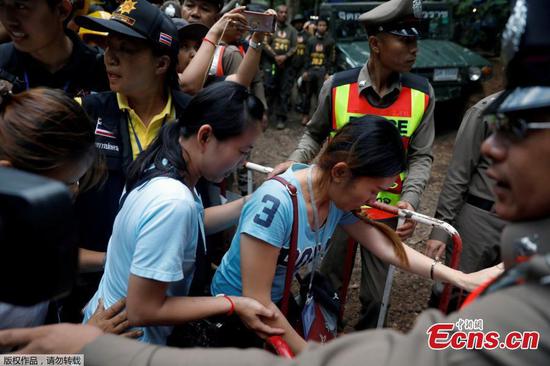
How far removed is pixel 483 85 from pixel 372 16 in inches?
243

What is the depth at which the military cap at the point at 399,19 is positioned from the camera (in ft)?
9.69

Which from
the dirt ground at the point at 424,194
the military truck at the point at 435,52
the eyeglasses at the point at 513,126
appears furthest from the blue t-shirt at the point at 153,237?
the military truck at the point at 435,52

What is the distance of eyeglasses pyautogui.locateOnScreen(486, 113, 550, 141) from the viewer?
1.01 meters

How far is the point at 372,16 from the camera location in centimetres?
306

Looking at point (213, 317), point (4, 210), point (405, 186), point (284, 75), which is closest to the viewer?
point (4, 210)

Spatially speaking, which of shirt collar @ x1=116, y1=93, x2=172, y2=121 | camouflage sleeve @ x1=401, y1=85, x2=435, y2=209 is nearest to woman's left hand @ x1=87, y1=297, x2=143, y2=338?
shirt collar @ x1=116, y1=93, x2=172, y2=121

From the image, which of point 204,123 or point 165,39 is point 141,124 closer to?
point 165,39

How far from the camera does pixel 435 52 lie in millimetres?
7965

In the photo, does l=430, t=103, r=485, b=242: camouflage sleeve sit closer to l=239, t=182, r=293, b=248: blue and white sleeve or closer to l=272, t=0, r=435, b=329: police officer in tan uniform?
l=272, t=0, r=435, b=329: police officer in tan uniform

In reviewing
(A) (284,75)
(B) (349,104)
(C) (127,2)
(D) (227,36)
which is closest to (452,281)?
(B) (349,104)

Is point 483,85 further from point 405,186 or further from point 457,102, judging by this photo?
point 405,186

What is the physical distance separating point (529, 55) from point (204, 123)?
1.17 metres

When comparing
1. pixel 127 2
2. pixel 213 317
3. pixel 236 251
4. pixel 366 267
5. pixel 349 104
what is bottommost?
pixel 366 267

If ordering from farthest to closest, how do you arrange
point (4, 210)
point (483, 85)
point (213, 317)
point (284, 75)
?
point (284, 75) → point (483, 85) → point (213, 317) → point (4, 210)
